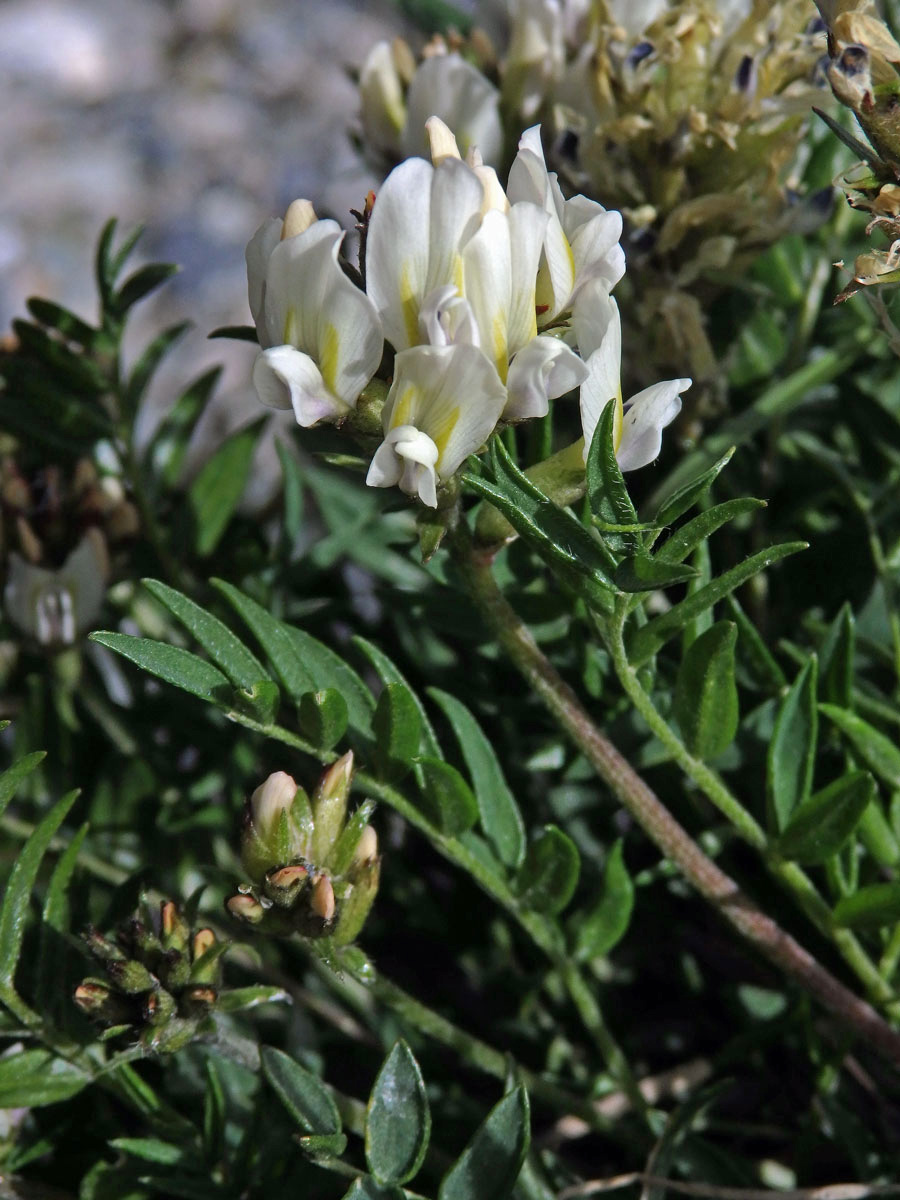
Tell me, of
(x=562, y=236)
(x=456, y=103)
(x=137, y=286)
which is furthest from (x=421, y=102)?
(x=562, y=236)

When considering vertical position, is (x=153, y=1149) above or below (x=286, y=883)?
below

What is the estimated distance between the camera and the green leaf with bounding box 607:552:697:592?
0.50 m

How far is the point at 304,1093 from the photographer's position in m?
0.57

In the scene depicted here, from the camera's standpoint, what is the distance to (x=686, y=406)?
0.85 m

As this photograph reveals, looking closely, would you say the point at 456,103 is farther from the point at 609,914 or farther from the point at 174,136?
the point at 174,136

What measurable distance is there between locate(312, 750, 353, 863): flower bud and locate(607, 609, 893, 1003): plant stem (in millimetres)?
127

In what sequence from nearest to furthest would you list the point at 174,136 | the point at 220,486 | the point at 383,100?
1. the point at 383,100
2. the point at 220,486
3. the point at 174,136

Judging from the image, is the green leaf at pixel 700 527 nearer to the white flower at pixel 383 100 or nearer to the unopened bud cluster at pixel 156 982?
the unopened bud cluster at pixel 156 982

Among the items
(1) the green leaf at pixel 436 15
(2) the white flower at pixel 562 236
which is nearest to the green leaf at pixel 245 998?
(2) the white flower at pixel 562 236

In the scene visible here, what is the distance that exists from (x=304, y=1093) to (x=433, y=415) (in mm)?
293

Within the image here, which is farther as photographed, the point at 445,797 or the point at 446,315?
the point at 445,797

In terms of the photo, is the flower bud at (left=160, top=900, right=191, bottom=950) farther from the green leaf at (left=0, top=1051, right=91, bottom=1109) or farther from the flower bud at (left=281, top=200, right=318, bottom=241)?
the flower bud at (left=281, top=200, right=318, bottom=241)

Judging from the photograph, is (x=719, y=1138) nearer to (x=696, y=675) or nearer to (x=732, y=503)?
(x=696, y=675)

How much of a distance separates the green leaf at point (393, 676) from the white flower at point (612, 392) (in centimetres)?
14
